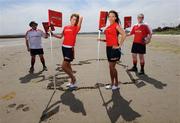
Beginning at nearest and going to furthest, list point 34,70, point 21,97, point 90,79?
point 21,97, point 90,79, point 34,70

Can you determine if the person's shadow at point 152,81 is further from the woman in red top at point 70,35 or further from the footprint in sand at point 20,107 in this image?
the footprint in sand at point 20,107

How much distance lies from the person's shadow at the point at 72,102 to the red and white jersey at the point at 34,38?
3239 mm

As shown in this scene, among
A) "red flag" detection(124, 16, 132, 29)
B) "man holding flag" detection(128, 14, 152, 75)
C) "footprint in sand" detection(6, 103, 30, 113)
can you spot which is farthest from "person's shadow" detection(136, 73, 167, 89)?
"footprint in sand" detection(6, 103, 30, 113)

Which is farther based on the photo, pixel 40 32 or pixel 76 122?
pixel 40 32

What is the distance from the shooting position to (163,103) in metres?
4.99

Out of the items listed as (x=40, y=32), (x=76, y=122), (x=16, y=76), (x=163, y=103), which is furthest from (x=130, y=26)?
(x=76, y=122)

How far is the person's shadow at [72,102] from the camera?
15.6ft

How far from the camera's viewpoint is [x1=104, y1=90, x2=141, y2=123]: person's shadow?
4302 millimetres

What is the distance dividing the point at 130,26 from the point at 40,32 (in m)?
3.38

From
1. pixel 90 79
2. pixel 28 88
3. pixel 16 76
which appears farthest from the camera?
pixel 16 76

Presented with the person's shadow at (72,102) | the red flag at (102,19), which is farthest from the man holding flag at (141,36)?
the person's shadow at (72,102)

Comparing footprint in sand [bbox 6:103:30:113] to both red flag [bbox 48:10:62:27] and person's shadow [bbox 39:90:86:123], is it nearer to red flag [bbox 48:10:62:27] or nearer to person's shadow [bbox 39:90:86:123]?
person's shadow [bbox 39:90:86:123]

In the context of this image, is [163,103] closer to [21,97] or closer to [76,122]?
[76,122]

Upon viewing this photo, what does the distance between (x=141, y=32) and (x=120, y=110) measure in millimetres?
3788
